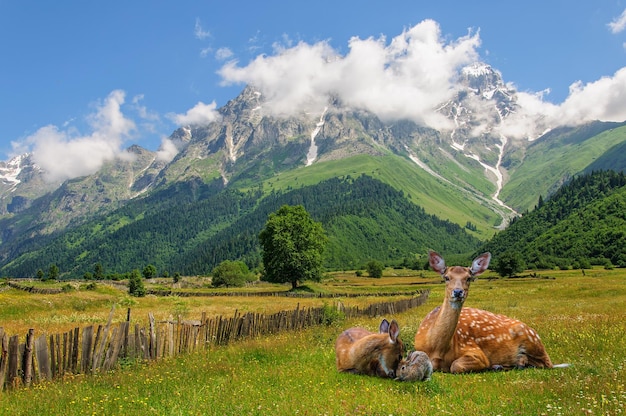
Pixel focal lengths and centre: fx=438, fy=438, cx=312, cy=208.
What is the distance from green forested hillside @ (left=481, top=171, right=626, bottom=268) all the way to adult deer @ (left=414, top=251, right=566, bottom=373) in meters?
127

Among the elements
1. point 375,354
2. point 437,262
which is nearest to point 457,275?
point 437,262

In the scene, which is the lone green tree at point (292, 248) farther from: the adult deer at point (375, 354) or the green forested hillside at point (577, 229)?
the green forested hillside at point (577, 229)

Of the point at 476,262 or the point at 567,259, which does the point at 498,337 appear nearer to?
the point at 476,262

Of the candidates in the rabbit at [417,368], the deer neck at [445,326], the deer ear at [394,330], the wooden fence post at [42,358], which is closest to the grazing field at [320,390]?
the rabbit at [417,368]

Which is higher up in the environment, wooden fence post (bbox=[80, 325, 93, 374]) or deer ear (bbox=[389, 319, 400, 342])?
deer ear (bbox=[389, 319, 400, 342])

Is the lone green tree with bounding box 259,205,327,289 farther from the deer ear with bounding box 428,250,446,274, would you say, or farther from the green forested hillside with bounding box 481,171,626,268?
the green forested hillside with bounding box 481,171,626,268

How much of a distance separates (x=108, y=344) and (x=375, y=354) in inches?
355

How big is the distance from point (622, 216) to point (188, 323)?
158240mm

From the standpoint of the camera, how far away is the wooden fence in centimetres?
1209

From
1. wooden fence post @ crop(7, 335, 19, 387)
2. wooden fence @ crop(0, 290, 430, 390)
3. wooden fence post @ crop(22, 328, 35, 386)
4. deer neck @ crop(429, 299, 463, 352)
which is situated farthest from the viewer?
wooden fence post @ crop(22, 328, 35, 386)

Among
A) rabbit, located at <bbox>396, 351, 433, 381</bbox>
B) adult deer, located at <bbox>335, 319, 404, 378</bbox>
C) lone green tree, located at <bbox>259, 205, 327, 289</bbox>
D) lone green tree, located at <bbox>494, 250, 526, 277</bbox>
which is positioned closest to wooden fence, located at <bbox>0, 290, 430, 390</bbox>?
adult deer, located at <bbox>335, 319, 404, 378</bbox>

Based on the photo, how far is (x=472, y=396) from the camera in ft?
30.2

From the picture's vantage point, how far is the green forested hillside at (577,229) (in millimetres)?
127562

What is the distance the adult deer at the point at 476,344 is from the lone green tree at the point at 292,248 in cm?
6544
